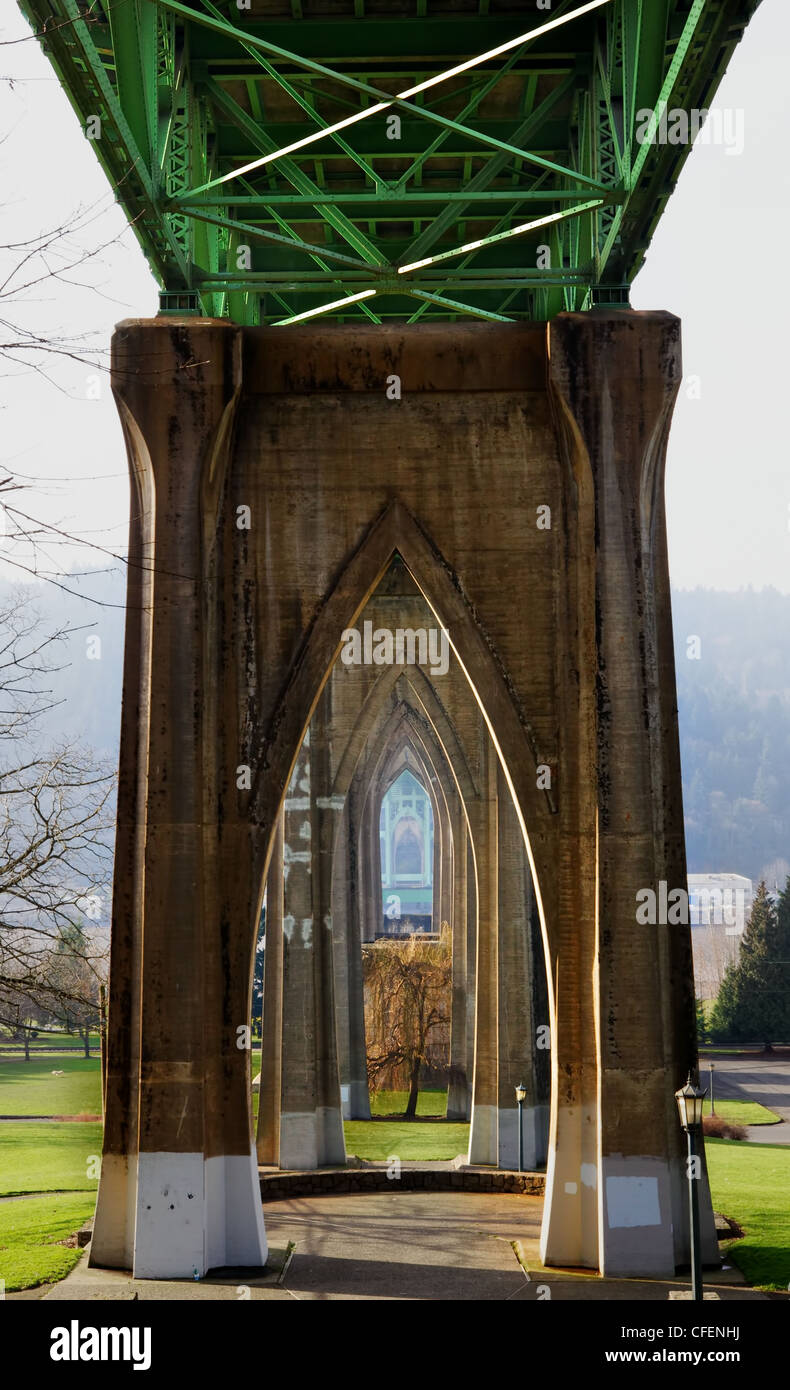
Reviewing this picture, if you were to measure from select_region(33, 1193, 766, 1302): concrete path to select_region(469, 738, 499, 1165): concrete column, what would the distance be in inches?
228

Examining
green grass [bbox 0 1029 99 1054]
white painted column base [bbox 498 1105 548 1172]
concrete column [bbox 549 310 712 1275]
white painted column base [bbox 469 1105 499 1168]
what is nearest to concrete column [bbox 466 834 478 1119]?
white painted column base [bbox 469 1105 499 1168]

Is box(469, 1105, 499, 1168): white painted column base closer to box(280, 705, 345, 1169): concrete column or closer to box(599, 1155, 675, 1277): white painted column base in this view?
box(280, 705, 345, 1169): concrete column

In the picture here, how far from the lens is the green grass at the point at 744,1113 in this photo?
41.1 meters

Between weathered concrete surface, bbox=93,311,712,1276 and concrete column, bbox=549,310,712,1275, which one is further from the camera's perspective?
weathered concrete surface, bbox=93,311,712,1276

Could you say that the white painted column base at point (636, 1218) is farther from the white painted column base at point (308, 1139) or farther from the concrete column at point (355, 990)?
the concrete column at point (355, 990)

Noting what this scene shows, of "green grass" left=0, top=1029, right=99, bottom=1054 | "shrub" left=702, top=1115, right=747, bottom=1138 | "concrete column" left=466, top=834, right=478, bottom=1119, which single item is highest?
"concrete column" left=466, top=834, right=478, bottom=1119

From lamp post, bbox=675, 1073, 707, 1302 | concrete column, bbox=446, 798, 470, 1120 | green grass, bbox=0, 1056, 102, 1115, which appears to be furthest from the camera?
green grass, bbox=0, 1056, 102, 1115

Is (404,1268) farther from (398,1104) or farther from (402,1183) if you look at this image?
(398,1104)

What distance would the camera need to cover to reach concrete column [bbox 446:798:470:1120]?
1538 inches

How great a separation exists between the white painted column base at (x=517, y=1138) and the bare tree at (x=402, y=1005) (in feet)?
49.9

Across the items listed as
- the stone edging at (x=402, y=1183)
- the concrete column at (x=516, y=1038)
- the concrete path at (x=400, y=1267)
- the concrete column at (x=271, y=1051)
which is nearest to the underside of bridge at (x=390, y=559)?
the concrete path at (x=400, y=1267)

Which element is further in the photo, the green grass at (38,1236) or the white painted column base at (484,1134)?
the white painted column base at (484,1134)
